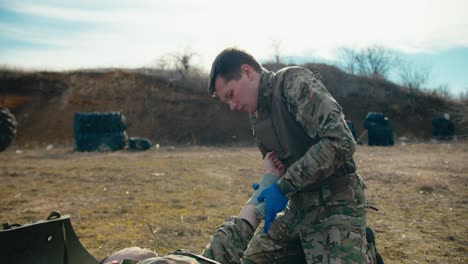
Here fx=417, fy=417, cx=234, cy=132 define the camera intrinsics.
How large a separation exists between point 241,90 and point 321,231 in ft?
3.73

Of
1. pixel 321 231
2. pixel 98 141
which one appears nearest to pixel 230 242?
pixel 321 231

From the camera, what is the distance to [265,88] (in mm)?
3039

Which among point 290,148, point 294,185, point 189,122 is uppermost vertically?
point 290,148

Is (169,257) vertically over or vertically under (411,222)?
over

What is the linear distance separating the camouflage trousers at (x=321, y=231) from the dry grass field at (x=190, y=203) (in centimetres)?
159

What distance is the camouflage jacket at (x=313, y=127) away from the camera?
2596mm

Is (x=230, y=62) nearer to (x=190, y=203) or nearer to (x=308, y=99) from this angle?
(x=308, y=99)

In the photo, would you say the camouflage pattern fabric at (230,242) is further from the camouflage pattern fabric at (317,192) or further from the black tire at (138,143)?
the black tire at (138,143)

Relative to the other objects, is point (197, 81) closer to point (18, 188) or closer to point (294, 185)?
point (18, 188)

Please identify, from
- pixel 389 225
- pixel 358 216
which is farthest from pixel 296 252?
pixel 389 225

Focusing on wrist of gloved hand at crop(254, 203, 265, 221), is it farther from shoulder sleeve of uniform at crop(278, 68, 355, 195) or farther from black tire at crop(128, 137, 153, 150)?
black tire at crop(128, 137, 153, 150)

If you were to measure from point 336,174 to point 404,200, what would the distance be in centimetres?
466

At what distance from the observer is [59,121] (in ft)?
102

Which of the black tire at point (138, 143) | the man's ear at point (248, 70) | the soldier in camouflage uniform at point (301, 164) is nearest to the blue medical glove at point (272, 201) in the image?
the soldier in camouflage uniform at point (301, 164)
